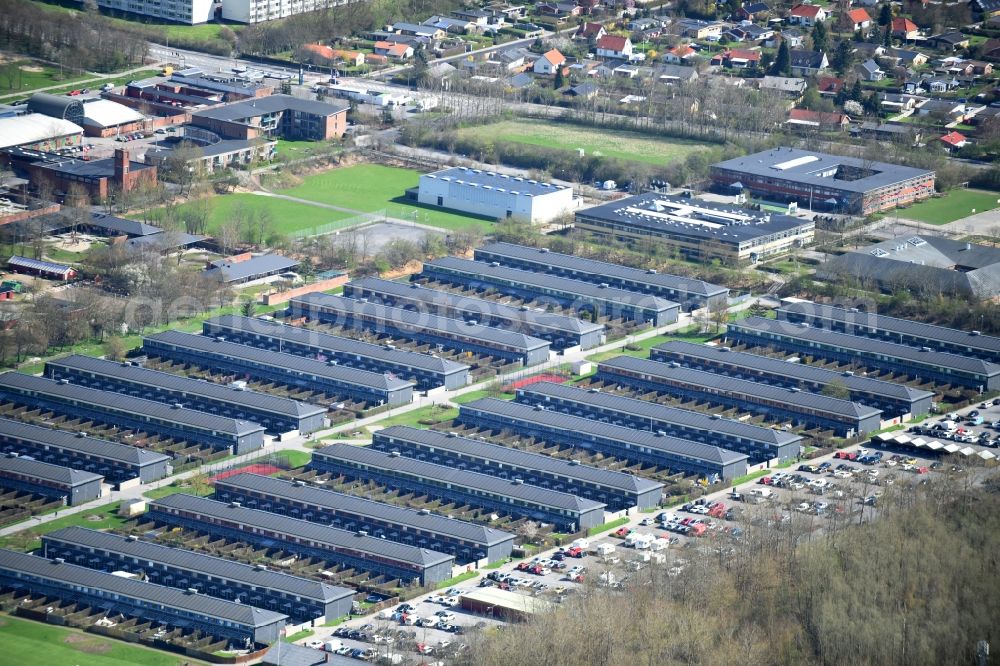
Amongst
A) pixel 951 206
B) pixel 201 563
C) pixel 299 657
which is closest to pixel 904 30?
pixel 951 206

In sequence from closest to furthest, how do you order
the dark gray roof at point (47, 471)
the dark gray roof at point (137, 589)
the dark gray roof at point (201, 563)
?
the dark gray roof at point (137, 589) → the dark gray roof at point (201, 563) → the dark gray roof at point (47, 471)

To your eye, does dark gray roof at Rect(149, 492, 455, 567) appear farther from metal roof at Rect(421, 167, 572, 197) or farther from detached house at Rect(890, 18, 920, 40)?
detached house at Rect(890, 18, 920, 40)

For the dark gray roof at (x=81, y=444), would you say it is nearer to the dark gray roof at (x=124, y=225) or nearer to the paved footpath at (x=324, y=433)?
the paved footpath at (x=324, y=433)

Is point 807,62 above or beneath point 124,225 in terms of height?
above

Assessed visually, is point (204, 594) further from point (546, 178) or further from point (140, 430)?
point (546, 178)

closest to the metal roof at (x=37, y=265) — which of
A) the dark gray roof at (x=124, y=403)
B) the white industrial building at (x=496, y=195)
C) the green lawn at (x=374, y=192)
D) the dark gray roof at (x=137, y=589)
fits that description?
the dark gray roof at (x=124, y=403)

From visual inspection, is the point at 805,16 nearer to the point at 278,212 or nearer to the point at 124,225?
the point at 278,212
